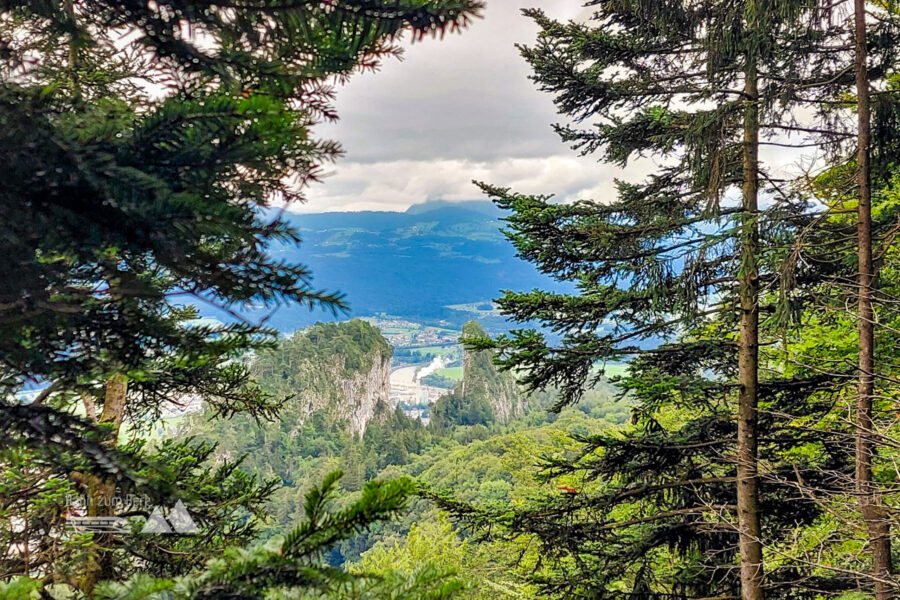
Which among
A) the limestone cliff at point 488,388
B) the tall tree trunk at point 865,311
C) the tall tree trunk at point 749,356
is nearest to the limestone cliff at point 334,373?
the limestone cliff at point 488,388

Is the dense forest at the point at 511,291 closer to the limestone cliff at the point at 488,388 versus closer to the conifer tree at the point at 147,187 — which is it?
the conifer tree at the point at 147,187

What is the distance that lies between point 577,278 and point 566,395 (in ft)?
3.22

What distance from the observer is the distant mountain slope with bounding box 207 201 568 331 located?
11638 cm

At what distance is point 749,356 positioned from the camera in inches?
144

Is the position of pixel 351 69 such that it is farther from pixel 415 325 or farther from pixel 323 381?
pixel 415 325

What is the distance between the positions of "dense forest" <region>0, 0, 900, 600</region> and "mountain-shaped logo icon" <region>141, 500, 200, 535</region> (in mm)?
33

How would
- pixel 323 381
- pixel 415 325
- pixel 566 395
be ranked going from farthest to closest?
pixel 415 325 → pixel 323 381 → pixel 566 395

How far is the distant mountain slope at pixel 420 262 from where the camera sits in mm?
116375

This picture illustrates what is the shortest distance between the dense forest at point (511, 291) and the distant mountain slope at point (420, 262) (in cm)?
9867

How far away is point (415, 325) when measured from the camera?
4405 inches

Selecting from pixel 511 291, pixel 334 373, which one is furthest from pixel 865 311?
pixel 334 373

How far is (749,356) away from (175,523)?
4.50m

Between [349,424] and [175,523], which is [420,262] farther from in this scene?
[175,523]

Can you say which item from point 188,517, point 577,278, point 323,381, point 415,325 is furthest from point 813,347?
point 415,325
